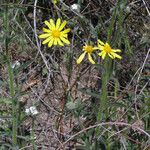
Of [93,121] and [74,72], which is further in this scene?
[74,72]

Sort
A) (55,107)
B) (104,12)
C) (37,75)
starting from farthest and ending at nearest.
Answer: (104,12)
(37,75)
(55,107)

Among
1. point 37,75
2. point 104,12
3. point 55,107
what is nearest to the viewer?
point 55,107

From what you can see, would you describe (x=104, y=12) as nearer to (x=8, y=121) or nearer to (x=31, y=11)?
(x=31, y=11)

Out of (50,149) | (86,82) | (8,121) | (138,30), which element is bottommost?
(50,149)

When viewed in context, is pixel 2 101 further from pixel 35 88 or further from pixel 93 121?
pixel 93 121

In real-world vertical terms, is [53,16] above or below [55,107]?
above

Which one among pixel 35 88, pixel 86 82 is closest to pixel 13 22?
pixel 35 88

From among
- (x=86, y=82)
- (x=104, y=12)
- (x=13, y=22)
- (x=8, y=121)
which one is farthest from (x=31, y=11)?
(x=8, y=121)
